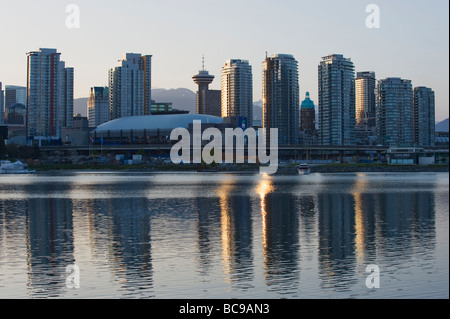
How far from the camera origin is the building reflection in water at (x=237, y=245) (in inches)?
1287

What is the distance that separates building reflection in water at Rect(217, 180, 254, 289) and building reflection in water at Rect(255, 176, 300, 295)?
3.15 ft

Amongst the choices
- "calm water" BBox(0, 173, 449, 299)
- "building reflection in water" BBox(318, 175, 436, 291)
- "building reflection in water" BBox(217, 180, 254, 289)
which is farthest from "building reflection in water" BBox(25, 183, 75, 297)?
"building reflection in water" BBox(318, 175, 436, 291)

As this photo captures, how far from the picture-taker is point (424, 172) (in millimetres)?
194375

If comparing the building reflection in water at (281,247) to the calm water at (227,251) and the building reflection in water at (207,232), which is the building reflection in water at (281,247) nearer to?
Result: the calm water at (227,251)

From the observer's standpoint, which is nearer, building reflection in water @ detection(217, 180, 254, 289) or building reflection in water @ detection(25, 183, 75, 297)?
building reflection in water @ detection(25, 183, 75, 297)

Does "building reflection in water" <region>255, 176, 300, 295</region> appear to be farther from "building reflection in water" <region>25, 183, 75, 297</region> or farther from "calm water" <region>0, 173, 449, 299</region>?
"building reflection in water" <region>25, 183, 75, 297</region>

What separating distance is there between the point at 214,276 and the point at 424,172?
171 meters

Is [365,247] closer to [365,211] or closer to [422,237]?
[422,237]

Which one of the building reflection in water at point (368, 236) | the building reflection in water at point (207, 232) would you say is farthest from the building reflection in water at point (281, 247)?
the building reflection in water at point (207, 232)

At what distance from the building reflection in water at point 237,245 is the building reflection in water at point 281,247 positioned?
0.96 m

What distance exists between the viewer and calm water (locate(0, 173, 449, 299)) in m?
30.3
